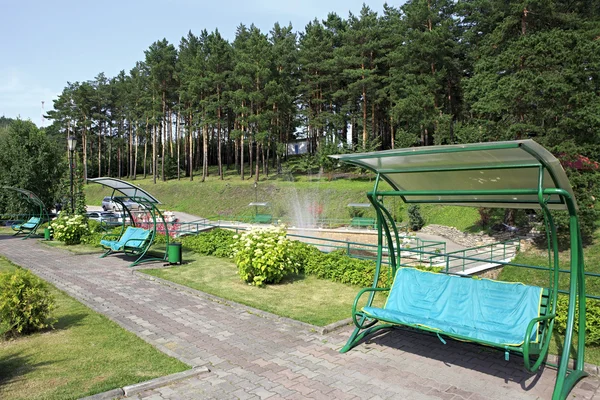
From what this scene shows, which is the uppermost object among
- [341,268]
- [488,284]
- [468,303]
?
[488,284]

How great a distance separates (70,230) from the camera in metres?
15.8

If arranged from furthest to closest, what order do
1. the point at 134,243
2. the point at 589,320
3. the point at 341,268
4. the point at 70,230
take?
the point at 70,230 → the point at 134,243 → the point at 341,268 → the point at 589,320

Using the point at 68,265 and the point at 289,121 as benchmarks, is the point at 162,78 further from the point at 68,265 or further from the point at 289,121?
the point at 68,265

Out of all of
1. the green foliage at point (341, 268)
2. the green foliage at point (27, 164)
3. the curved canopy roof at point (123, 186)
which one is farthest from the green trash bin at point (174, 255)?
the green foliage at point (27, 164)

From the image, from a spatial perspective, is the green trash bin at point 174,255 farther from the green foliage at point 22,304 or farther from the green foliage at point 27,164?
the green foliage at point 27,164

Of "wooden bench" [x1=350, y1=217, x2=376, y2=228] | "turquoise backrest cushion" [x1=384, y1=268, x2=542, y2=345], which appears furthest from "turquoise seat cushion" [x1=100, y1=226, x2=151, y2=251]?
"wooden bench" [x1=350, y1=217, x2=376, y2=228]

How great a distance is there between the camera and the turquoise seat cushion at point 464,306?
4573 mm

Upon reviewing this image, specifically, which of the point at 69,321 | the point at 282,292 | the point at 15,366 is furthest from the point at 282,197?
the point at 15,366

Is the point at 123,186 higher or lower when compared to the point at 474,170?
lower

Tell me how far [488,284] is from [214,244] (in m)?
9.42

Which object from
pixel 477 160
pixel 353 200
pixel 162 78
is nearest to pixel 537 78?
pixel 353 200

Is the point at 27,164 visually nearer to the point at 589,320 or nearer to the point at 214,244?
the point at 214,244

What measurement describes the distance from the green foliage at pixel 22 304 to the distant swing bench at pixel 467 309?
14.3 feet

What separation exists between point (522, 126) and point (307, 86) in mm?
27209
